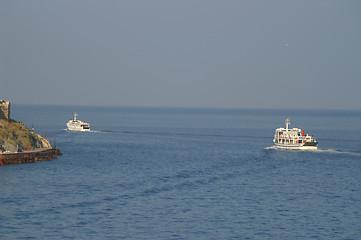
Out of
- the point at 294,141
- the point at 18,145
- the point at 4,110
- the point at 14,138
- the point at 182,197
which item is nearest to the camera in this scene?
the point at 182,197

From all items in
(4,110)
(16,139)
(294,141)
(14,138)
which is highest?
(4,110)

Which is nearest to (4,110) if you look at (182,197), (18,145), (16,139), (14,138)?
(16,139)

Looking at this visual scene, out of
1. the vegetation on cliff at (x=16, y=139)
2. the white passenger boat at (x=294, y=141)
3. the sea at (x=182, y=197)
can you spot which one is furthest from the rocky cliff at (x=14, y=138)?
the white passenger boat at (x=294, y=141)

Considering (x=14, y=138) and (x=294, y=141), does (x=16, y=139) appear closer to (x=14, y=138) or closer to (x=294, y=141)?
(x=14, y=138)

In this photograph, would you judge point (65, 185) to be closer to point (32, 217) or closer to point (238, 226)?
point (32, 217)

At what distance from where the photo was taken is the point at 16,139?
96.8 m

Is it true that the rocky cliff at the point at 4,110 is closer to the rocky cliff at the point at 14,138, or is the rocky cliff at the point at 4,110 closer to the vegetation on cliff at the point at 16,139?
the rocky cliff at the point at 14,138

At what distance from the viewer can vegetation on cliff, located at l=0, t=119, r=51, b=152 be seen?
93062 millimetres

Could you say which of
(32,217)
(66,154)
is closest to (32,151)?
(66,154)

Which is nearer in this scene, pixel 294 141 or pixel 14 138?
pixel 14 138

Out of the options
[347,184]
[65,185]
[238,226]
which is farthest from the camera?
[347,184]

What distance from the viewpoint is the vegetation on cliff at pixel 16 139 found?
93062 mm

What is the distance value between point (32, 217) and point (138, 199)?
13.4 meters

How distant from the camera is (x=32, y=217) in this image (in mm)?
51031
